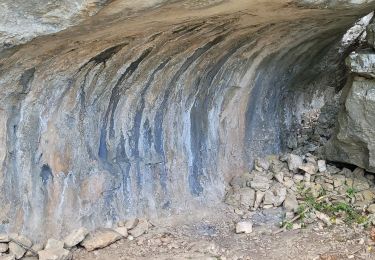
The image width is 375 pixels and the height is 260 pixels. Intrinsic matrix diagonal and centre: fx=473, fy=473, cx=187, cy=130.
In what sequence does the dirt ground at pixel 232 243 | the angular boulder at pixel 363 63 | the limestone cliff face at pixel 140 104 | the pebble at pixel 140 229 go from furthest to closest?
the angular boulder at pixel 363 63 → the pebble at pixel 140 229 → the dirt ground at pixel 232 243 → the limestone cliff face at pixel 140 104

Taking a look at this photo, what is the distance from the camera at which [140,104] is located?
3.08 m

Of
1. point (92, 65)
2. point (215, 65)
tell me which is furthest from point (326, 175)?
point (92, 65)

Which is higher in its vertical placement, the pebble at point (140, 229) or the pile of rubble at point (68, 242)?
the pile of rubble at point (68, 242)

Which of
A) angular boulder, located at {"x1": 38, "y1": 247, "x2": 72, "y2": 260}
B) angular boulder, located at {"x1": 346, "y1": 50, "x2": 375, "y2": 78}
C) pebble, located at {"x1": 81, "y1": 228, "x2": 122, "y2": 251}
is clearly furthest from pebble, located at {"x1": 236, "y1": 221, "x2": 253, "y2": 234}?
angular boulder, located at {"x1": 346, "y1": 50, "x2": 375, "y2": 78}

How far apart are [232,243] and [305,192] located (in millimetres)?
866

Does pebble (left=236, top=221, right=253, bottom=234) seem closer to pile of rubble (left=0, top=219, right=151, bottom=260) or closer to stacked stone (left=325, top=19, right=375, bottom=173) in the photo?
pile of rubble (left=0, top=219, right=151, bottom=260)

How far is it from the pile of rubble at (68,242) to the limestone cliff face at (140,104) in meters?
0.07

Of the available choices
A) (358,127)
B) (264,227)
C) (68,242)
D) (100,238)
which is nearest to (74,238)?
(68,242)

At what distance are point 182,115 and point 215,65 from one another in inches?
16.8

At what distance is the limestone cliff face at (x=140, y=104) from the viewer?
8.09ft

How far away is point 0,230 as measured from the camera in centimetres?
252

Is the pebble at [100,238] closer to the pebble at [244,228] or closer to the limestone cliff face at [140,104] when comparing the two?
the limestone cliff face at [140,104]

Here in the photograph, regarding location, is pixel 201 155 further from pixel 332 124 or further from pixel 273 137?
pixel 332 124

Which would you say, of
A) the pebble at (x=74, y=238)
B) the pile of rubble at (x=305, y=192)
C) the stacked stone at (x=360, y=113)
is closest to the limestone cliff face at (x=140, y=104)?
the pebble at (x=74, y=238)
